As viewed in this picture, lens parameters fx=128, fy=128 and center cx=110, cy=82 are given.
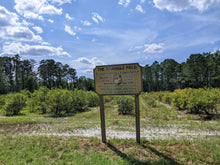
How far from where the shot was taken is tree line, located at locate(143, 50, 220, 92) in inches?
1764

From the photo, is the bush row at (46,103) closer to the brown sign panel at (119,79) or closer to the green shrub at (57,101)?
the green shrub at (57,101)

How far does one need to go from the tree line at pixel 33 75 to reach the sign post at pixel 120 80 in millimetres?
46554

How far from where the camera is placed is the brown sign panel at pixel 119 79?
4.20 m

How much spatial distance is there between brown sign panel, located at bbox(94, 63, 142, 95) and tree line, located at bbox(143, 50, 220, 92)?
49562 millimetres

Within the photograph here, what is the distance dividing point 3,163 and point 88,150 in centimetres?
227

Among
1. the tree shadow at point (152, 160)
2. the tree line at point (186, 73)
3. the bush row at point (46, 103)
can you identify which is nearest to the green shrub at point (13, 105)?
the bush row at point (46, 103)

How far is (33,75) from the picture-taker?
192 ft

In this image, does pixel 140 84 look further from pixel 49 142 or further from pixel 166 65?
pixel 166 65

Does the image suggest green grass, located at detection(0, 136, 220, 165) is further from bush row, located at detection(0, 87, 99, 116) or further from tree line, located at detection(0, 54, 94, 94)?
tree line, located at detection(0, 54, 94, 94)

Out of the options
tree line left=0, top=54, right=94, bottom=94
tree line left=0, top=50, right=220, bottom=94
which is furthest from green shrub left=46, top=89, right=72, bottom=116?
tree line left=0, top=54, right=94, bottom=94

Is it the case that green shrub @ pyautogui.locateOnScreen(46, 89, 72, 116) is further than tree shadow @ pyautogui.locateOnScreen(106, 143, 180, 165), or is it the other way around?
green shrub @ pyautogui.locateOnScreen(46, 89, 72, 116)

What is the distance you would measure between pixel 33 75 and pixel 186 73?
65370 mm

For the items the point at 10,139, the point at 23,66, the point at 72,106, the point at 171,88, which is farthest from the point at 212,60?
the point at 23,66

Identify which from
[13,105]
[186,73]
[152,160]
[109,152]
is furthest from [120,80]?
[186,73]
